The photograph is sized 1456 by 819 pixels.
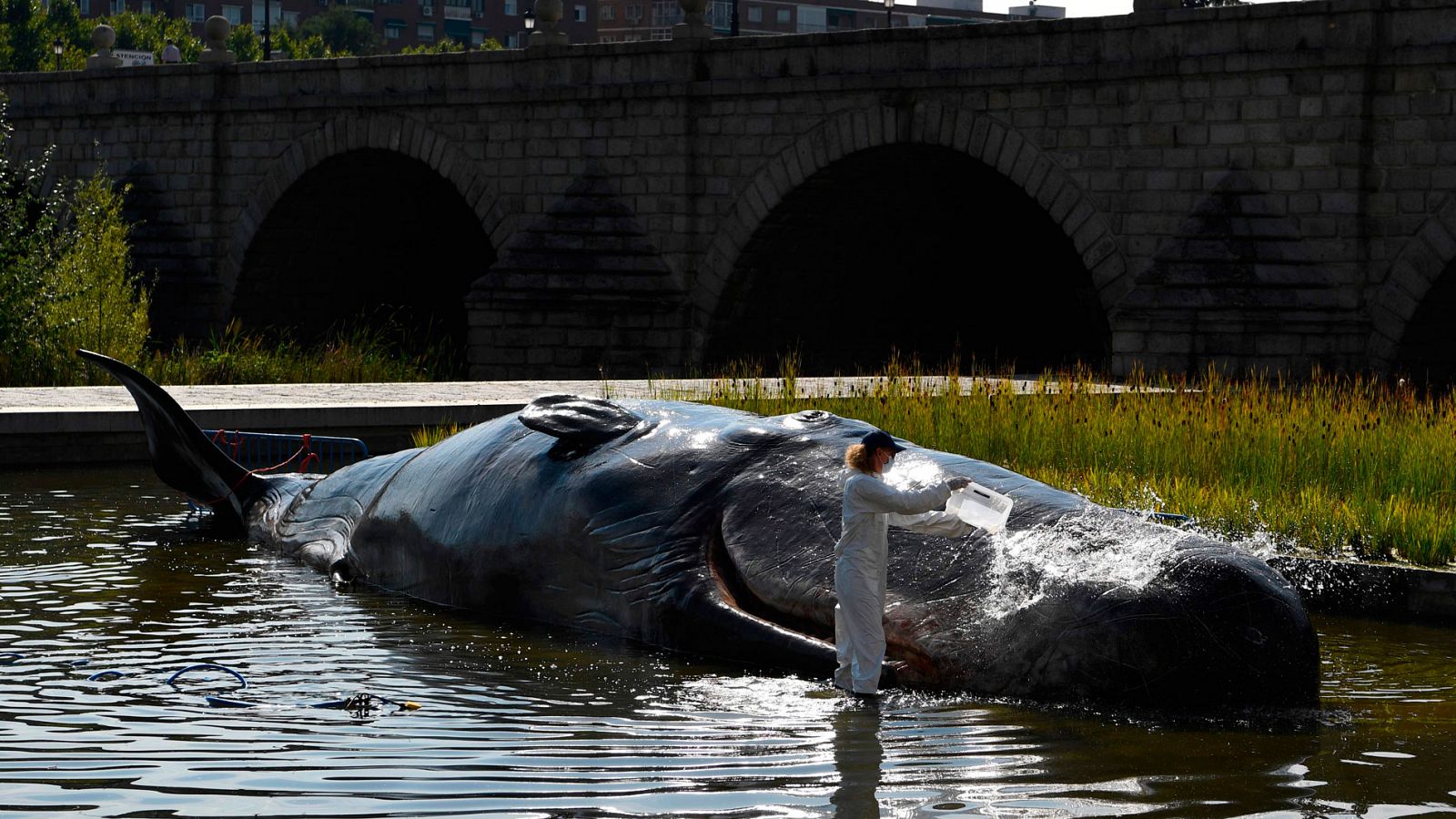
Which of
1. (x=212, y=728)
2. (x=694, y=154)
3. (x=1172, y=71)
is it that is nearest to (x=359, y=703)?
(x=212, y=728)

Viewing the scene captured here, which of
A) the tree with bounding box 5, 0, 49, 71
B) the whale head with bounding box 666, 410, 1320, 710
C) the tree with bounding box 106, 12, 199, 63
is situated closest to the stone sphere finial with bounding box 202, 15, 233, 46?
the whale head with bounding box 666, 410, 1320, 710

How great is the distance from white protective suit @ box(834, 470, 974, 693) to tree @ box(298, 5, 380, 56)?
267 feet

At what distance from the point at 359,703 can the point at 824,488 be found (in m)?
1.88

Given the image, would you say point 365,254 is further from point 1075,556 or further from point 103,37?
point 1075,556

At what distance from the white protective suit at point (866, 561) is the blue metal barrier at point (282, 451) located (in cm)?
628

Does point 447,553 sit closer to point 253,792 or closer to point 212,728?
point 212,728

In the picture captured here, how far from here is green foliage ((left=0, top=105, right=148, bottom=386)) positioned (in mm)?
18516

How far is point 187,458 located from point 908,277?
1723cm

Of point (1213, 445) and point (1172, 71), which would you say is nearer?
point (1213, 445)

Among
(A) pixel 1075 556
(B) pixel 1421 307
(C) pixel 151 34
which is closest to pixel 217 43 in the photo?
(B) pixel 1421 307

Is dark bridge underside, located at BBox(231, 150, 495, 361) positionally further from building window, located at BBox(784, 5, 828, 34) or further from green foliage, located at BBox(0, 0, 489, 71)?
building window, located at BBox(784, 5, 828, 34)

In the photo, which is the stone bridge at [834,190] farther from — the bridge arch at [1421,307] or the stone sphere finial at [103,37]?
the stone sphere finial at [103,37]

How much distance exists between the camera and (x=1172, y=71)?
20484 mm

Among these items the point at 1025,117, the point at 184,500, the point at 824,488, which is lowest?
the point at 184,500
